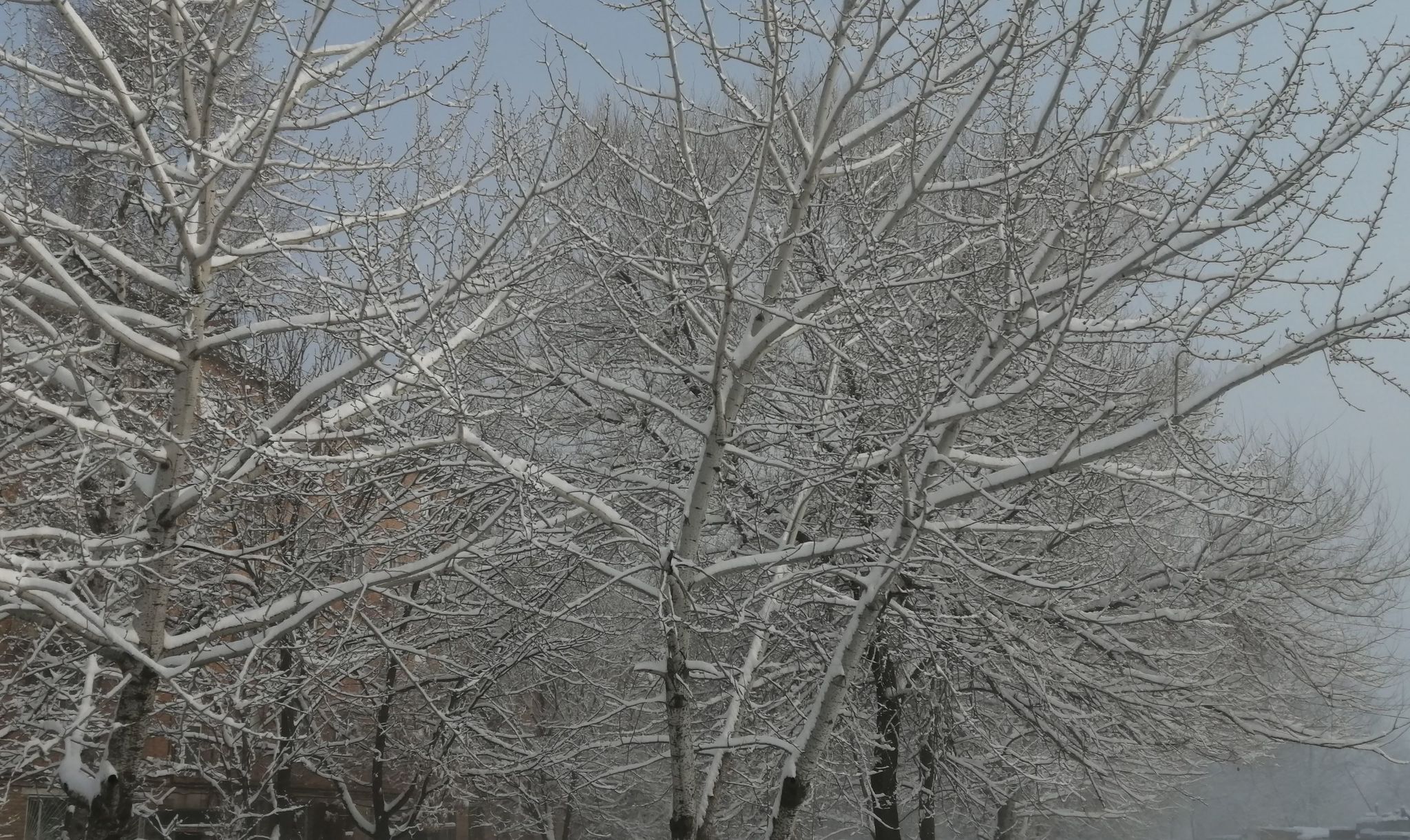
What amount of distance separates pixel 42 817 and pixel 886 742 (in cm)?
1083

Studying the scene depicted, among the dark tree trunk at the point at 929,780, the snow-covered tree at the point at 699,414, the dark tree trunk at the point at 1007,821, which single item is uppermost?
the snow-covered tree at the point at 699,414

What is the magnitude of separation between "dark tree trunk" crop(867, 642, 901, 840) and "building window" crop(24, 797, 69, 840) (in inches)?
393

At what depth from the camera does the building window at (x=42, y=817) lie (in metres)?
14.3

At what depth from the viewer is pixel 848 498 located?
8.33 m

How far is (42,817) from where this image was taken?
14531 millimetres

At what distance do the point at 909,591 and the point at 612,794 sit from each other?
10.4 meters

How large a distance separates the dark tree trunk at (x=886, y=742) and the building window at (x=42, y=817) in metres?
9.97

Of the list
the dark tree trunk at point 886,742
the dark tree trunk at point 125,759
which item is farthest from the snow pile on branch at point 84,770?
the dark tree trunk at point 886,742

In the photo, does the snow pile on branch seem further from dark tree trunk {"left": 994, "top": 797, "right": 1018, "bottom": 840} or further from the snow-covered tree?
dark tree trunk {"left": 994, "top": 797, "right": 1018, "bottom": 840}

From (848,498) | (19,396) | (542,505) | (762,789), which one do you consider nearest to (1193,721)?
(762,789)

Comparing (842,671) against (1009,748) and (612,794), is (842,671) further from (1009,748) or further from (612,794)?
(612,794)

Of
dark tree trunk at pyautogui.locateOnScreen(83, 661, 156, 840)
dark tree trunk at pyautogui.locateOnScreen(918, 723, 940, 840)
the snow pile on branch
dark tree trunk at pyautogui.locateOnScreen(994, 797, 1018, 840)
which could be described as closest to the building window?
Result: the snow pile on branch

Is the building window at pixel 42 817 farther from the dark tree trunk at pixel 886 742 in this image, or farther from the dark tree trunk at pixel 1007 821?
the dark tree trunk at pixel 1007 821

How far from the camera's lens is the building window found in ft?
46.9
